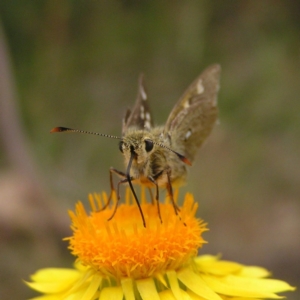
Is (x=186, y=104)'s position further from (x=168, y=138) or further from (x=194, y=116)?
(x=168, y=138)

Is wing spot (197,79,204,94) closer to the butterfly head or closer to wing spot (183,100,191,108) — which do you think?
wing spot (183,100,191,108)

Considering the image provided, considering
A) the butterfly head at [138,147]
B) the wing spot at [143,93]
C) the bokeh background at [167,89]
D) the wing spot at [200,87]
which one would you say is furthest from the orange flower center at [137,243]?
the bokeh background at [167,89]

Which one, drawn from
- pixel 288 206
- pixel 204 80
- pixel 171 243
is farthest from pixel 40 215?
pixel 171 243

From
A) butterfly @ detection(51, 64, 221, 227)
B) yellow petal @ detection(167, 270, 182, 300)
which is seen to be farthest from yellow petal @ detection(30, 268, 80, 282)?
yellow petal @ detection(167, 270, 182, 300)

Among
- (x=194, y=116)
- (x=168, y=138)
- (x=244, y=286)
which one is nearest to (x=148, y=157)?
(x=168, y=138)

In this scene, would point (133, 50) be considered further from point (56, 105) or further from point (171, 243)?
point (171, 243)

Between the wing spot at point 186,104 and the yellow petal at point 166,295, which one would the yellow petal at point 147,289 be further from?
the wing spot at point 186,104
